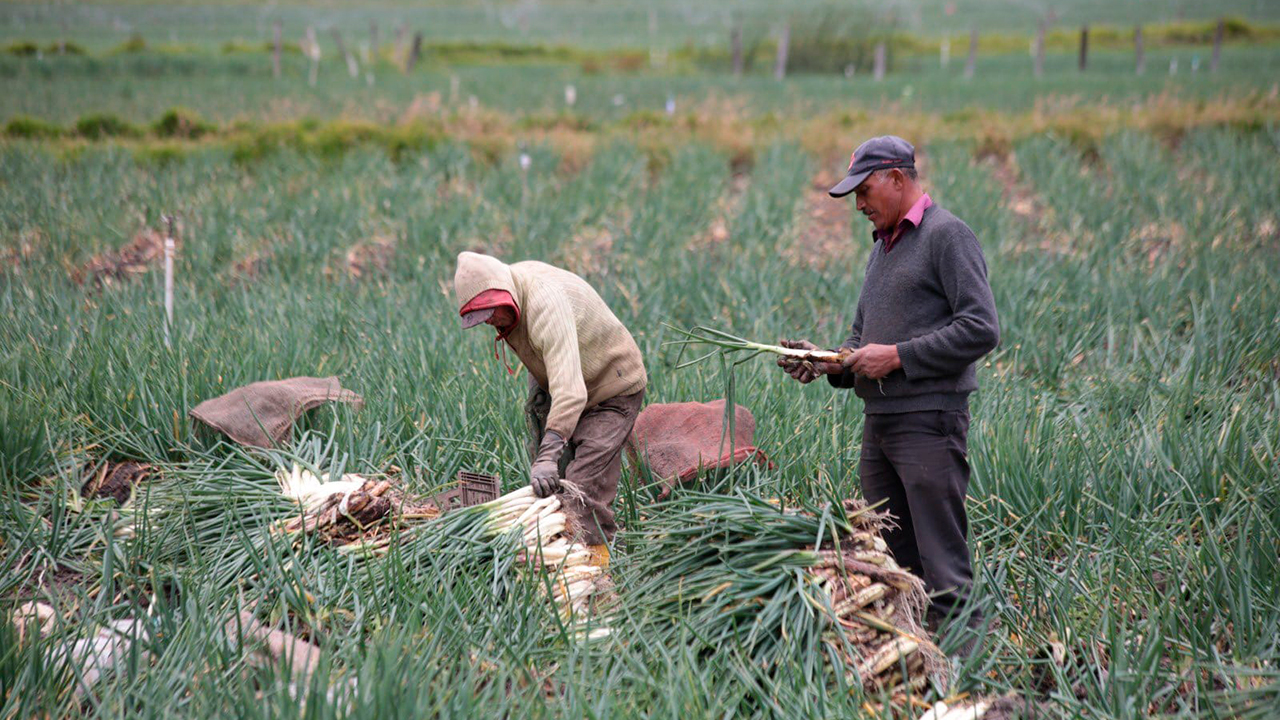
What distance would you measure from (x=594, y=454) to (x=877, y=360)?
38.8 inches

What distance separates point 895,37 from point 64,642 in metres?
36.7

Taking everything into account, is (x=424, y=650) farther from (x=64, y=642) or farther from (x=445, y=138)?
(x=445, y=138)

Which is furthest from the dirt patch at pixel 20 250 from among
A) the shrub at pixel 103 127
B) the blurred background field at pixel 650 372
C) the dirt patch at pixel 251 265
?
the shrub at pixel 103 127

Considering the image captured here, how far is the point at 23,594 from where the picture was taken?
3.22 m

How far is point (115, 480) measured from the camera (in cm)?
386

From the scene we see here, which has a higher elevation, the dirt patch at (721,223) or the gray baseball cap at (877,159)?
the gray baseball cap at (877,159)

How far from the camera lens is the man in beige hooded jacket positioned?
309 cm

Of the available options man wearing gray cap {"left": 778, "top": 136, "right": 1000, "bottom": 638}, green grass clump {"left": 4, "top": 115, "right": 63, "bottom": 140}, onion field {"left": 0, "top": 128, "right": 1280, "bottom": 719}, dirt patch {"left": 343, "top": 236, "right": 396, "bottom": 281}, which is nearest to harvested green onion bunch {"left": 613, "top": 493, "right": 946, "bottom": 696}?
onion field {"left": 0, "top": 128, "right": 1280, "bottom": 719}

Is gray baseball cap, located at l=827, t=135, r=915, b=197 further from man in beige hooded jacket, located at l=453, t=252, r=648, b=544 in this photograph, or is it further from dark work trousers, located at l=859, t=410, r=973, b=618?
man in beige hooded jacket, located at l=453, t=252, r=648, b=544

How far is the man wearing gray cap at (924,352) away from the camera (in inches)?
109

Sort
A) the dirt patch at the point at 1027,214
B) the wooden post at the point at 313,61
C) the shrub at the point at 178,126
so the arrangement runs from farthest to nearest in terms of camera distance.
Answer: the wooden post at the point at 313,61 < the shrub at the point at 178,126 < the dirt patch at the point at 1027,214

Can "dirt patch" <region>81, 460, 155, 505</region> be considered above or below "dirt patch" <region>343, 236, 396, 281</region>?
below

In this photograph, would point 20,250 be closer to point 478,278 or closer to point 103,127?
point 478,278

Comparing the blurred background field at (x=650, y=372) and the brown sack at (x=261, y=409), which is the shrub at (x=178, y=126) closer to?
the blurred background field at (x=650, y=372)
